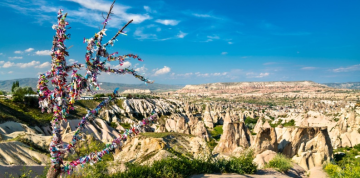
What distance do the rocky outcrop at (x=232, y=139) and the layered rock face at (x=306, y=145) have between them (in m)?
3.73

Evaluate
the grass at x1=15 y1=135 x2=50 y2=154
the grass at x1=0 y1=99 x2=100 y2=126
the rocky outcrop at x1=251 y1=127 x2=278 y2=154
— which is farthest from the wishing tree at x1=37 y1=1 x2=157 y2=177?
the grass at x1=0 y1=99 x2=100 y2=126

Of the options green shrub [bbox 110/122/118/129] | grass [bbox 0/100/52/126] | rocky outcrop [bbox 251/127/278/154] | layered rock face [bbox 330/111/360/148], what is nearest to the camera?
rocky outcrop [bbox 251/127/278/154]

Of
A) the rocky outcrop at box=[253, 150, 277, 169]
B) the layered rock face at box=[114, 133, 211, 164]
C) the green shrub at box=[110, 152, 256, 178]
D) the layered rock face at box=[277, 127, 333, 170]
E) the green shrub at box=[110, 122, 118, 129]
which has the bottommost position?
the green shrub at box=[110, 122, 118, 129]

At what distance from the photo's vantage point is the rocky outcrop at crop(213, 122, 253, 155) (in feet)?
79.2

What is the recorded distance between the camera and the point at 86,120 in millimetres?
5195

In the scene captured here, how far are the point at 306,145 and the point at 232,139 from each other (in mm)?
7339

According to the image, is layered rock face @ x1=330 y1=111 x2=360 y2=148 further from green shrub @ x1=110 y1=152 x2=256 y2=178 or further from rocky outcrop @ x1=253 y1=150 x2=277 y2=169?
green shrub @ x1=110 y1=152 x2=256 y2=178

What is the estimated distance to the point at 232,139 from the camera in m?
24.9

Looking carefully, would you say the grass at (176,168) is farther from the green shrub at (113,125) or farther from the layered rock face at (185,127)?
the green shrub at (113,125)

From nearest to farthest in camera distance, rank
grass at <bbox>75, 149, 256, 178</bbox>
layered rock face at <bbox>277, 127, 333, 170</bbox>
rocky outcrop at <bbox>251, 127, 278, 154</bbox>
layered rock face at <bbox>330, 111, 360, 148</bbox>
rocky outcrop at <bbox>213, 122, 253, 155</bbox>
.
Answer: grass at <bbox>75, 149, 256, 178</bbox>, layered rock face at <bbox>277, 127, 333, 170</bbox>, rocky outcrop at <bbox>251, 127, 278, 154</bbox>, rocky outcrop at <bbox>213, 122, 253, 155</bbox>, layered rock face at <bbox>330, 111, 360, 148</bbox>

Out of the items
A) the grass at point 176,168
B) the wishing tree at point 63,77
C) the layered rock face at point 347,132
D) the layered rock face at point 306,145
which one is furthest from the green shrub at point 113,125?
the wishing tree at point 63,77

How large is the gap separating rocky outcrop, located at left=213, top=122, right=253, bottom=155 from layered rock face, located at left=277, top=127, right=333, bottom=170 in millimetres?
3730

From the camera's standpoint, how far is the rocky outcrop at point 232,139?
2412 cm

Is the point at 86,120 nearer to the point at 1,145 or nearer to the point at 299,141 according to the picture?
the point at 1,145
